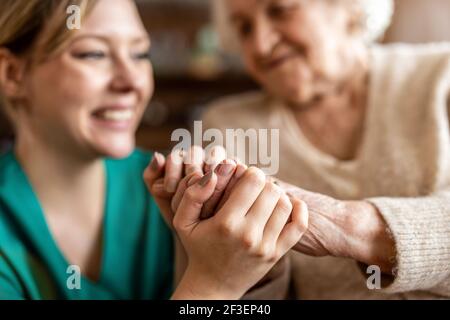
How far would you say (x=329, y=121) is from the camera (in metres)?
→ 1.07

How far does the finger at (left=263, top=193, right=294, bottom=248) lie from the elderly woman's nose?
468 mm

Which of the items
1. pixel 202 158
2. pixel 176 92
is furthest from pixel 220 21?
pixel 176 92

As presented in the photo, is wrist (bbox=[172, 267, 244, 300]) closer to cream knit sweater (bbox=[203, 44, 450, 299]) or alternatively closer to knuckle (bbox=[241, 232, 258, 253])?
knuckle (bbox=[241, 232, 258, 253])

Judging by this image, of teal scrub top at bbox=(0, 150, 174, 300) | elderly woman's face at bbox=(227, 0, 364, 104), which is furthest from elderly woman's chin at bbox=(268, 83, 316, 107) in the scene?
teal scrub top at bbox=(0, 150, 174, 300)

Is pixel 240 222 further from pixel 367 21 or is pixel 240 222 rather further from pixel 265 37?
pixel 367 21

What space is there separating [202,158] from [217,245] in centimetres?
14

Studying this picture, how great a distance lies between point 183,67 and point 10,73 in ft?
5.84

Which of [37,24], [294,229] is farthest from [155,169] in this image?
[37,24]

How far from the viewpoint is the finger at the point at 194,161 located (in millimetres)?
724

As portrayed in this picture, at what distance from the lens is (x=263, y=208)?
25.6 inches

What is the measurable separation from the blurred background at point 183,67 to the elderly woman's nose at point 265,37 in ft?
4.97

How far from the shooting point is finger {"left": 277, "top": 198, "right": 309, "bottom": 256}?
672 mm

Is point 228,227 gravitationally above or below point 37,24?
below

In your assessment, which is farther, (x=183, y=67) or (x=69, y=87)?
(x=183, y=67)
